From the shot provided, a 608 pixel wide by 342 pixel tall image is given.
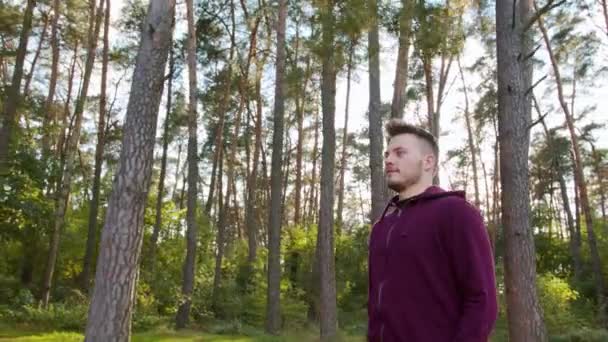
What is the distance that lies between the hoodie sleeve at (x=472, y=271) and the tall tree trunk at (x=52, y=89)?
13.5 m

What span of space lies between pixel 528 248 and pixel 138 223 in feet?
14.0

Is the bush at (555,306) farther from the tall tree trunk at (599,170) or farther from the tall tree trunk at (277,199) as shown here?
the tall tree trunk at (599,170)

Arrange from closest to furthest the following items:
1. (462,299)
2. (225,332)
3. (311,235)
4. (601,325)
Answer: (462,299), (225,332), (601,325), (311,235)

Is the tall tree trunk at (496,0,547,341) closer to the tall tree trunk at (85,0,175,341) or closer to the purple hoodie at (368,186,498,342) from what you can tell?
the tall tree trunk at (85,0,175,341)

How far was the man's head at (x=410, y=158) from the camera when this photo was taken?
211 centimetres

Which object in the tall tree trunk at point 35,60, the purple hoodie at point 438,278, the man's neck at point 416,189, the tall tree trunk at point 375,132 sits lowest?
the purple hoodie at point 438,278

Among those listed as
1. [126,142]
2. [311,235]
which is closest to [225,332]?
[311,235]

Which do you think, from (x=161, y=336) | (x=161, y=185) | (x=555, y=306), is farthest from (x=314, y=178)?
(x=161, y=336)

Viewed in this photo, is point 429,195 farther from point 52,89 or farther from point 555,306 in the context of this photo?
point 52,89

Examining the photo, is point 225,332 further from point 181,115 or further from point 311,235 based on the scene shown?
point 181,115

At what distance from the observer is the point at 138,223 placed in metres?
5.78

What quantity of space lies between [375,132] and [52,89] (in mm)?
14661

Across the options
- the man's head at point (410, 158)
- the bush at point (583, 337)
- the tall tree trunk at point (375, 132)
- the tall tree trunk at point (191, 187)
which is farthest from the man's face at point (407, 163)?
the bush at point (583, 337)

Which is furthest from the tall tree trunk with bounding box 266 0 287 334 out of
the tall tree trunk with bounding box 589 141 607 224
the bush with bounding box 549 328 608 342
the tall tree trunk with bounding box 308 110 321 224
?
the tall tree trunk with bounding box 589 141 607 224
